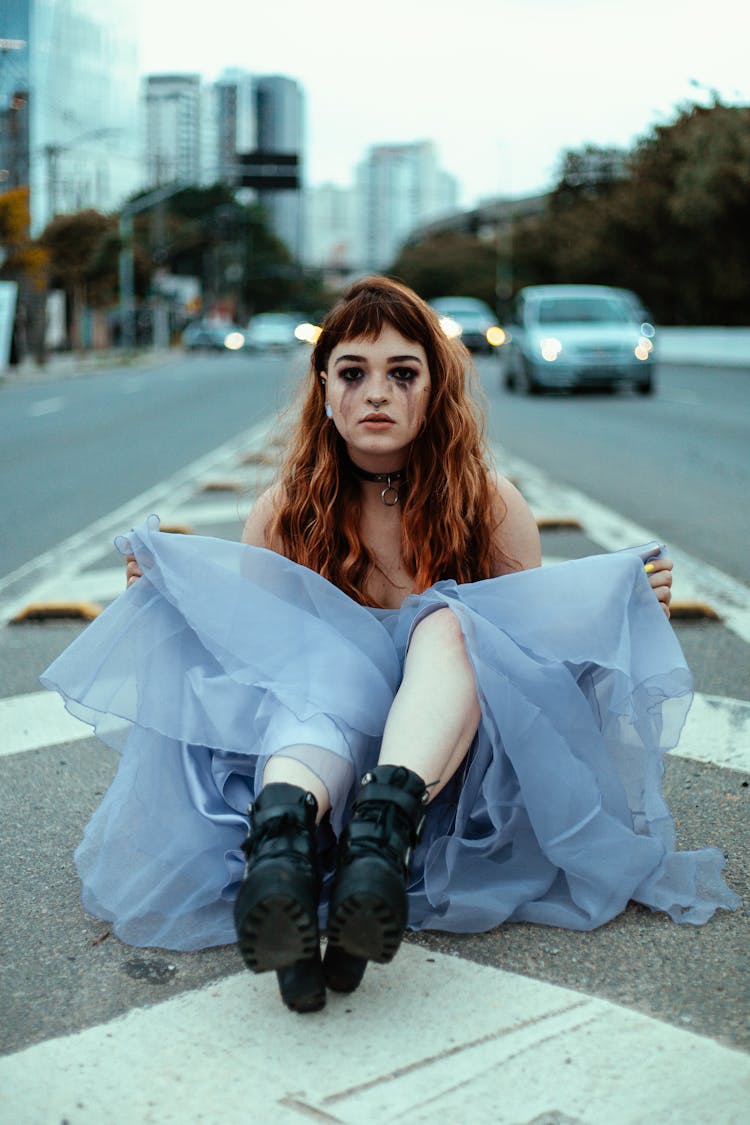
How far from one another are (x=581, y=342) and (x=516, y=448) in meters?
7.89

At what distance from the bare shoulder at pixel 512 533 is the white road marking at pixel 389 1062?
1066 millimetres

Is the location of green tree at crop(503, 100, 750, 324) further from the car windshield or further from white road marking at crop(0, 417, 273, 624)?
white road marking at crop(0, 417, 273, 624)

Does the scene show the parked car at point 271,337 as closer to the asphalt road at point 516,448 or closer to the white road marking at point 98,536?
the asphalt road at point 516,448

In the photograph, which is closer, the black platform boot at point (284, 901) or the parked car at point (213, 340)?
the black platform boot at point (284, 901)

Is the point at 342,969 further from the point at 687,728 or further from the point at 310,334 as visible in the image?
the point at 687,728

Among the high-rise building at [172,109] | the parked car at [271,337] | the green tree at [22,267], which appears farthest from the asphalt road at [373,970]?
the high-rise building at [172,109]


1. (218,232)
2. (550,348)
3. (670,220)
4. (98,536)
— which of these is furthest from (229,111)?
(98,536)

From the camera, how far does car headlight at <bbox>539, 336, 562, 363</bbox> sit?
825 inches

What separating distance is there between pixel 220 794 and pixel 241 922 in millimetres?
655

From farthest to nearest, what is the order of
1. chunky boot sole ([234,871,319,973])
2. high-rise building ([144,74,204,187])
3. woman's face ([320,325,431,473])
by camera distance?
high-rise building ([144,74,204,187]), woman's face ([320,325,431,473]), chunky boot sole ([234,871,319,973])

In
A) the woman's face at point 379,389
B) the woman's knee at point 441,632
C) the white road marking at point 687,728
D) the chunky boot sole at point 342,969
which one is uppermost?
the woman's face at point 379,389

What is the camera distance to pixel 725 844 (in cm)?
314

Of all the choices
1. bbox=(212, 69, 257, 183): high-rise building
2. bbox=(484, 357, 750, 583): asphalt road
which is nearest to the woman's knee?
bbox=(484, 357, 750, 583): asphalt road

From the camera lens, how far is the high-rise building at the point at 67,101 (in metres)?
44.3
